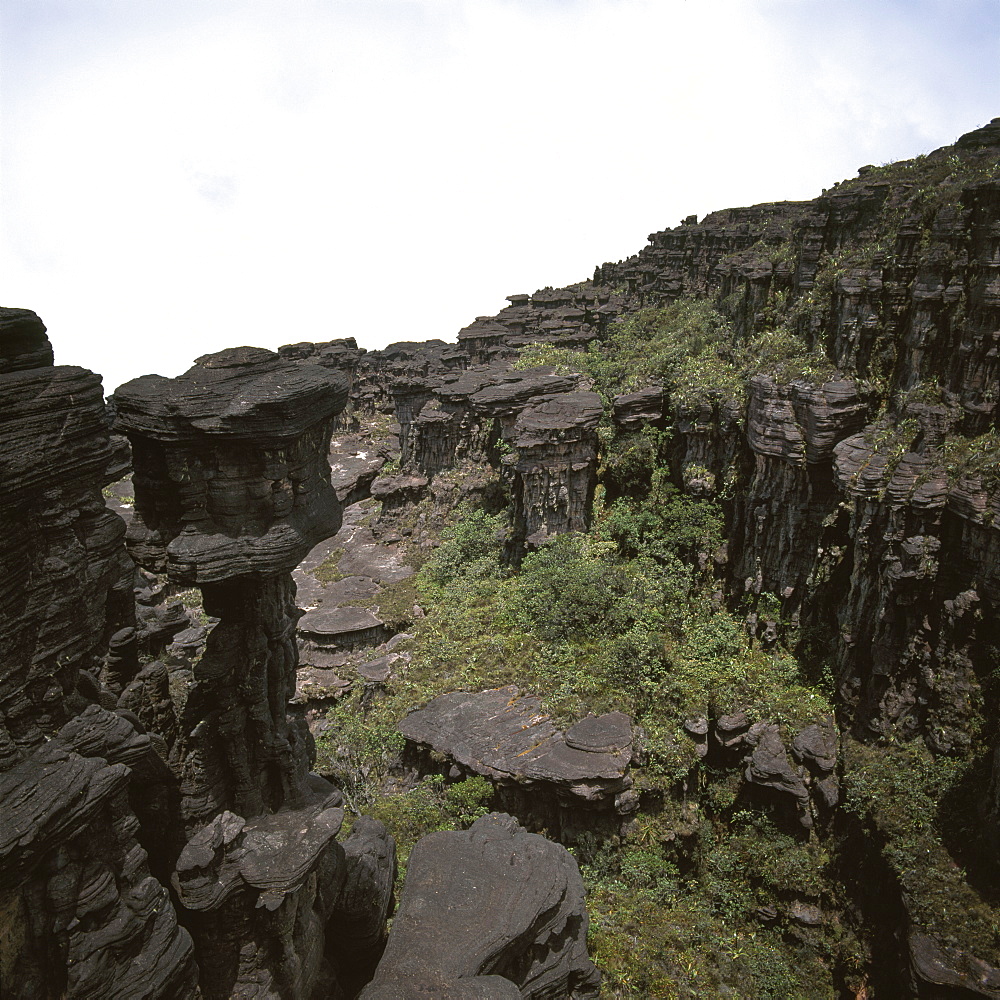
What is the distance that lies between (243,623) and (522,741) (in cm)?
996

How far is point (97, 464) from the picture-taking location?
9016 mm

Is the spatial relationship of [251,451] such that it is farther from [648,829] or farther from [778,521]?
[778,521]

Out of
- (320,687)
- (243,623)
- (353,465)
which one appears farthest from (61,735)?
(353,465)

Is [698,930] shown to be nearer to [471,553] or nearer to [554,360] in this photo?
[471,553]

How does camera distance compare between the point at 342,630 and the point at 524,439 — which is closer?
the point at 524,439

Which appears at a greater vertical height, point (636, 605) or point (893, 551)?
point (893, 551)

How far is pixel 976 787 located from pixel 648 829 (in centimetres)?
788

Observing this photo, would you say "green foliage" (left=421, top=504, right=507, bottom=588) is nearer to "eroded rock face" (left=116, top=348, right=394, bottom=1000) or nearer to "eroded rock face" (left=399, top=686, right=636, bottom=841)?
"eroded rock face" (left=399, top=686, right=636, bottom=841)

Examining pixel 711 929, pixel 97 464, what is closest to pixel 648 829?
pixel 711 929

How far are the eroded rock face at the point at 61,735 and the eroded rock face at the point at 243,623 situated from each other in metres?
1.34

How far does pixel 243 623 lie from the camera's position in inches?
485

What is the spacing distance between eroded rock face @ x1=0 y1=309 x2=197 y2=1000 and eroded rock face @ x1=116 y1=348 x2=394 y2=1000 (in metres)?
1.34

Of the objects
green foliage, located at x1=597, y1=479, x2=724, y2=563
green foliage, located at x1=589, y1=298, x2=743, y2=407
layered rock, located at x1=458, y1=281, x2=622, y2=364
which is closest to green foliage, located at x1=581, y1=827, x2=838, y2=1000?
green foliage, located at x1=597, y1=479, x2=724, y2=563

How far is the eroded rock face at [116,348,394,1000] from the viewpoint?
10656mm
